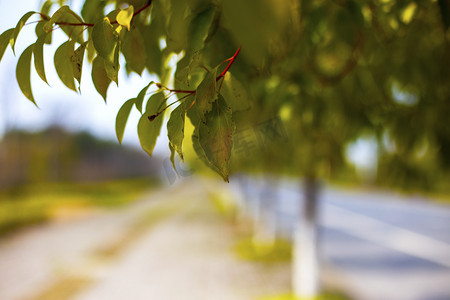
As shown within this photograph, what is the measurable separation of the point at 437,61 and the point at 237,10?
174 cm

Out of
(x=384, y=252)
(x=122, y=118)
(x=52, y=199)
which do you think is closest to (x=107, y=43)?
(x=122, y=118)

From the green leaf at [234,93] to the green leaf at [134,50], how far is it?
0.18 m

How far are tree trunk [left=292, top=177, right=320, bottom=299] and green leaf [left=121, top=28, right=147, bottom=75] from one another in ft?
12.3

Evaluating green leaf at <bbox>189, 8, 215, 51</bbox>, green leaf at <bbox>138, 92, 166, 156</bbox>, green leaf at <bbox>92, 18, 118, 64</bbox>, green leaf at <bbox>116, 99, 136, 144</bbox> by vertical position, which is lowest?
green leaf at <bbox>138, 92, 166, 156</bbox>

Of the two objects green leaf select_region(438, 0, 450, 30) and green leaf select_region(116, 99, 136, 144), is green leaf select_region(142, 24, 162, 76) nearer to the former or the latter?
green leaf select_region(116, 99, 136, 144)

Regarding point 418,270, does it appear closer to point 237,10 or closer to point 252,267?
point 252,267

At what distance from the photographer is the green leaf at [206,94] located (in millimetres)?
537

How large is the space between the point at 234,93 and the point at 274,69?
0.52 metres

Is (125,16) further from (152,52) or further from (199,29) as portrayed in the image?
(152,52)

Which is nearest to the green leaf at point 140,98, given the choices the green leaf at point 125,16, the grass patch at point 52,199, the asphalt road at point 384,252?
the green leaf at point 125,16

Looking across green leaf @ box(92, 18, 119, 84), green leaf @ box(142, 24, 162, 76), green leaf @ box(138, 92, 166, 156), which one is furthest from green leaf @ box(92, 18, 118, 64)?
green leaf @ box(142, 24, 162, 76)

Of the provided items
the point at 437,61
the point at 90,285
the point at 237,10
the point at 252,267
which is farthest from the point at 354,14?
the point at 252,267

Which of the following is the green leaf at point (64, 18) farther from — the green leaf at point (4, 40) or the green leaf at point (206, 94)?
the green leaf at point (206, 94)

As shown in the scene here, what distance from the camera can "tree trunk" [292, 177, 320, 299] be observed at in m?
4.10
